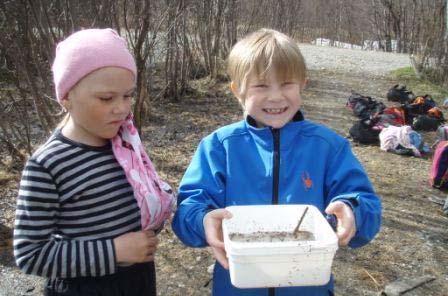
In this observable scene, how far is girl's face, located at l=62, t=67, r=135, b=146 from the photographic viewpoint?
1358 mm

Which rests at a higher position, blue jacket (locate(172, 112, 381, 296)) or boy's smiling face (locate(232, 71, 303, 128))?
boy's smiling face (locate(232, 71, 303, 128))

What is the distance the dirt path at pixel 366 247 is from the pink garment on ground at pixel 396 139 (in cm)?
13

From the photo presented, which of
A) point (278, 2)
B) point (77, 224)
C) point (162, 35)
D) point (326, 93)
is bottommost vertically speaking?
point (326, 93)

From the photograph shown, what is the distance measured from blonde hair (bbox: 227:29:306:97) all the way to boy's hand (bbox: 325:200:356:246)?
1.35 feet

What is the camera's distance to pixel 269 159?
1511mm

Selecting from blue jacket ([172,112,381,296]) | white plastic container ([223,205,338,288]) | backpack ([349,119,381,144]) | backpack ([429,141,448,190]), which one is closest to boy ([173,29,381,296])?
blue jacket ([172,112,381,296])

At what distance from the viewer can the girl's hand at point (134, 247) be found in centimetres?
139

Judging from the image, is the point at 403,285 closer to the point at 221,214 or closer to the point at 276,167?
the point at 276,167

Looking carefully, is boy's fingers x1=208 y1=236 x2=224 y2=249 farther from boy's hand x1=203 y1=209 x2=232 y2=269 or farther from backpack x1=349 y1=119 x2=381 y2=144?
backpack x1=349 y1=119 x2=381 y2=144

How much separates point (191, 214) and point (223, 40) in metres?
7.33

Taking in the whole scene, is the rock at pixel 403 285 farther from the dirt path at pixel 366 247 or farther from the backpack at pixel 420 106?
the backpack at pixel 420 106

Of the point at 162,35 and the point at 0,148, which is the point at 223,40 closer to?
the point at 162,35

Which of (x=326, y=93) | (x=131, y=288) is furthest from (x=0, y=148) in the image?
(x=326, y=93)

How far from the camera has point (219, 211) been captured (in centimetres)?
138
